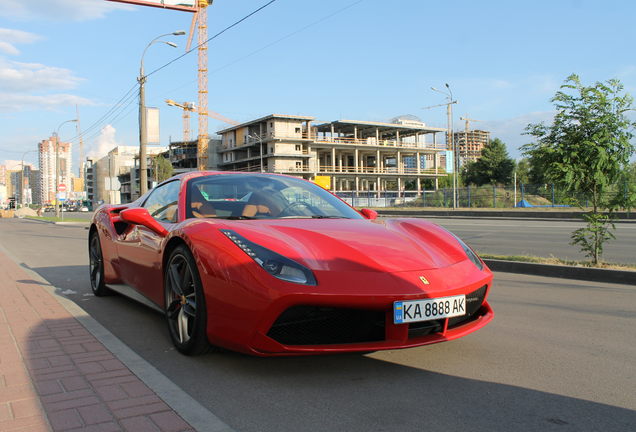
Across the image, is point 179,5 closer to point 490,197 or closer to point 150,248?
point 150,248

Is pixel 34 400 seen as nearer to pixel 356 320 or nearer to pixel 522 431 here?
pixel 356 320

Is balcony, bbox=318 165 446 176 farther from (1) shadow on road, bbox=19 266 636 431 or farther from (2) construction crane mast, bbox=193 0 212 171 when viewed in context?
(1) shadow on road, bbox=19 266 636 431

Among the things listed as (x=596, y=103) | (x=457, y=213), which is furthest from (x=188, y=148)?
(x=596, y=103)

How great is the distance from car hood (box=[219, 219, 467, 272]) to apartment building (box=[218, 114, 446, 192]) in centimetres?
7849

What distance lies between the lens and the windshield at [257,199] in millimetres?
4031

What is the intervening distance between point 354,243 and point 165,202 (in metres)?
2.05

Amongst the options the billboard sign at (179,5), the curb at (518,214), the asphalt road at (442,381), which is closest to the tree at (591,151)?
the asphalt road at (442,381)

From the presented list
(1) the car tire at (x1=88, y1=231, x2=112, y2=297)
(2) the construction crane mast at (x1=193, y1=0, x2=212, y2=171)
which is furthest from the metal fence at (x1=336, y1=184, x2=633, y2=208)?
(2) the construction crane mast at (x1=193, y1=0, x2=212, y2=171)

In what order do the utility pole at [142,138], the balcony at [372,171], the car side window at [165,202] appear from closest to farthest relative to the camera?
1. the car side window at [165,202]
2. the utility pole at [142,138]
3. the balcony at [372,171]

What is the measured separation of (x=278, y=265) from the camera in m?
2.95

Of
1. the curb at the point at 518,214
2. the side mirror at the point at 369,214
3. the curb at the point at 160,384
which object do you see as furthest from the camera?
the curb at the point at 518,214

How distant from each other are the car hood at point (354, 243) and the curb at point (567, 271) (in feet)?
13.5

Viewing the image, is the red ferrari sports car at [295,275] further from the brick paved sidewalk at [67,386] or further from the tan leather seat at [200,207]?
the brick paved sidewalk at [67,386]

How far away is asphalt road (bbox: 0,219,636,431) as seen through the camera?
249 centimetres
